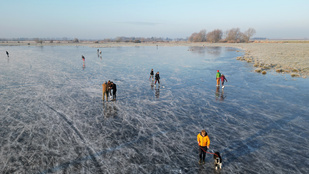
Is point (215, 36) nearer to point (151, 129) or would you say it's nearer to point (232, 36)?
point (232, 36)

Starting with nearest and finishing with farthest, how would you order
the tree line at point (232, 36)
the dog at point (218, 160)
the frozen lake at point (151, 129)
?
the dog at point (218, 160), the frozen lake at point (151, 129), the tree line at point (232, 36)

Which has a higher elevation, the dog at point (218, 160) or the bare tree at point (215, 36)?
the bare tree at point (215, 36)

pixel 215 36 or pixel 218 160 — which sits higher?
pixel 215 36

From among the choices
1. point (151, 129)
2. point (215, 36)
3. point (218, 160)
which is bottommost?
point (151, 129)

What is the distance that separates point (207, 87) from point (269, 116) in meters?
6.42

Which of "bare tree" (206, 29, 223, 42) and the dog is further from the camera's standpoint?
"bare tree" (206, 29, 223, 42)

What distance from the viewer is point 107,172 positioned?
564cm

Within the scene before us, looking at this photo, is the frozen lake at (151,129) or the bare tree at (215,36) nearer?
the frozen lake at (151,129)

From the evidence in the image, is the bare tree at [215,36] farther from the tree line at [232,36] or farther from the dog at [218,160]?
the dog at [218,160]

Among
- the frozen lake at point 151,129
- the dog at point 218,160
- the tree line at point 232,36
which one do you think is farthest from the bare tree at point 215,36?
the dog at point 218,160

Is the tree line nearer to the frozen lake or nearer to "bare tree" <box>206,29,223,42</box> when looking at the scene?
"bare tree" <box>206,29,223,42</box>

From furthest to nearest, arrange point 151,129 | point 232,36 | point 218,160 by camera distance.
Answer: point 232,36 → point 151,129 → point 218,160

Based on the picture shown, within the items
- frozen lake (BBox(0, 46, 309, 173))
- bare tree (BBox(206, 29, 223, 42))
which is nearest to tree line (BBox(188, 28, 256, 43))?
bare tree (BBox(206, 29, 223, 42))

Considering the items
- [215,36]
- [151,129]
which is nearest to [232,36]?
[215,36]
